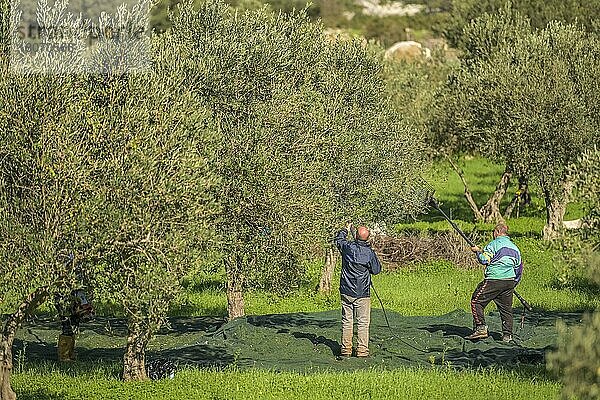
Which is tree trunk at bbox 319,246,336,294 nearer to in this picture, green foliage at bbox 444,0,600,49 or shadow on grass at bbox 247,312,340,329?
shadow on grass at bbox 247,312,340,329

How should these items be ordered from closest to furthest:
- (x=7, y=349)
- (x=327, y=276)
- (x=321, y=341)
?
(x=7, y=349)
(x=321, y=341)
(x=327, y=276)

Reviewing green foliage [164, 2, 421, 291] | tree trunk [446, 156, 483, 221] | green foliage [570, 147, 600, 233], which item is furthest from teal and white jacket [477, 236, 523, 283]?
tree trunk [446, 156, 483, 221]

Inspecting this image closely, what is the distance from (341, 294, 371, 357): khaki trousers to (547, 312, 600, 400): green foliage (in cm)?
997

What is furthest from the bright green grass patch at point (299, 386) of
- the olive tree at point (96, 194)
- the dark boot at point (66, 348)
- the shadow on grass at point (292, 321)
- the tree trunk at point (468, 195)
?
the tree trunk at point (468, 195)

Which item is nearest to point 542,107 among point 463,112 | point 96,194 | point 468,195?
point 463,112

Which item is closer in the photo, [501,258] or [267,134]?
[501,258]

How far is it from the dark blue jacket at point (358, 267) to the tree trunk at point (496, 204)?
2517 cm

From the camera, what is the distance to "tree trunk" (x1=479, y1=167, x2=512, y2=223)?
44.3m

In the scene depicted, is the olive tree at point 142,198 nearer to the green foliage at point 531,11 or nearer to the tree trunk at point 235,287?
the tree trunk at point 235,287

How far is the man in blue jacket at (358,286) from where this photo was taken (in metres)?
19.1

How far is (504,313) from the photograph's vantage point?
795 inches

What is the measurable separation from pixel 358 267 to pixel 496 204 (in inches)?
1075

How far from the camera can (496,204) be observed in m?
45.3

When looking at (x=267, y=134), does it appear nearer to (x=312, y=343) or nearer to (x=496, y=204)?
(x=312, y=343)
